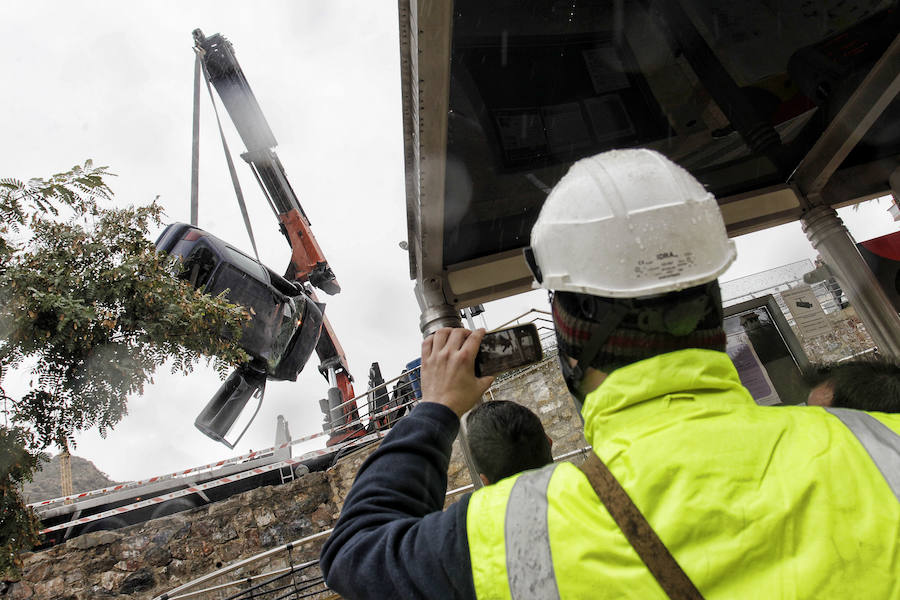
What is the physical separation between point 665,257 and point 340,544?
72 centimetres

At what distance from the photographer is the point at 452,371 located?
101 cm

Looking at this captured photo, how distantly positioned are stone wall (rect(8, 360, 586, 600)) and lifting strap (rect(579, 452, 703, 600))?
541 cm

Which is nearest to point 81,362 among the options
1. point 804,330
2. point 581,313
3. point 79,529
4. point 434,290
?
point 434,290

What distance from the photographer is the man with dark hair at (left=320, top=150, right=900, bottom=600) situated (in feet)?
2.07

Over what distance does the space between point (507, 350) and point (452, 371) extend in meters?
0.13

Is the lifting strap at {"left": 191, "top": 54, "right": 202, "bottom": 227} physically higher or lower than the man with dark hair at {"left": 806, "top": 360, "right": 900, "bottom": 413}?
higher

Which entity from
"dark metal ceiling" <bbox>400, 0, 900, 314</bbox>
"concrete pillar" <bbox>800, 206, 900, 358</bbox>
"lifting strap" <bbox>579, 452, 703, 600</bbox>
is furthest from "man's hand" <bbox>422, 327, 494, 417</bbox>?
"concrete pillar" <bbox>800, 206, 900, 358</bbox>

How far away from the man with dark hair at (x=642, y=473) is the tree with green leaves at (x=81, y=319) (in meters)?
4.30

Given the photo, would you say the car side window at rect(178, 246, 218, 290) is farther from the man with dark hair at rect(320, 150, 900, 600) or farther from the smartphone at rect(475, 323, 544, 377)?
the man with dark hair at rect(320, 150, 900, 600)

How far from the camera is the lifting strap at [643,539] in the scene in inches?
24.5

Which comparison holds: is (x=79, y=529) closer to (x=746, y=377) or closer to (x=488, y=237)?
(x=488, y=237)

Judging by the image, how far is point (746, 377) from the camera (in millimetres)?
3801

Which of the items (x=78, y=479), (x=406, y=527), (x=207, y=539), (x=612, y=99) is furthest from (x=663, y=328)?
→ (x=78, y=479)

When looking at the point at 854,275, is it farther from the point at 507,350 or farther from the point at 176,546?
the point at 176,546
